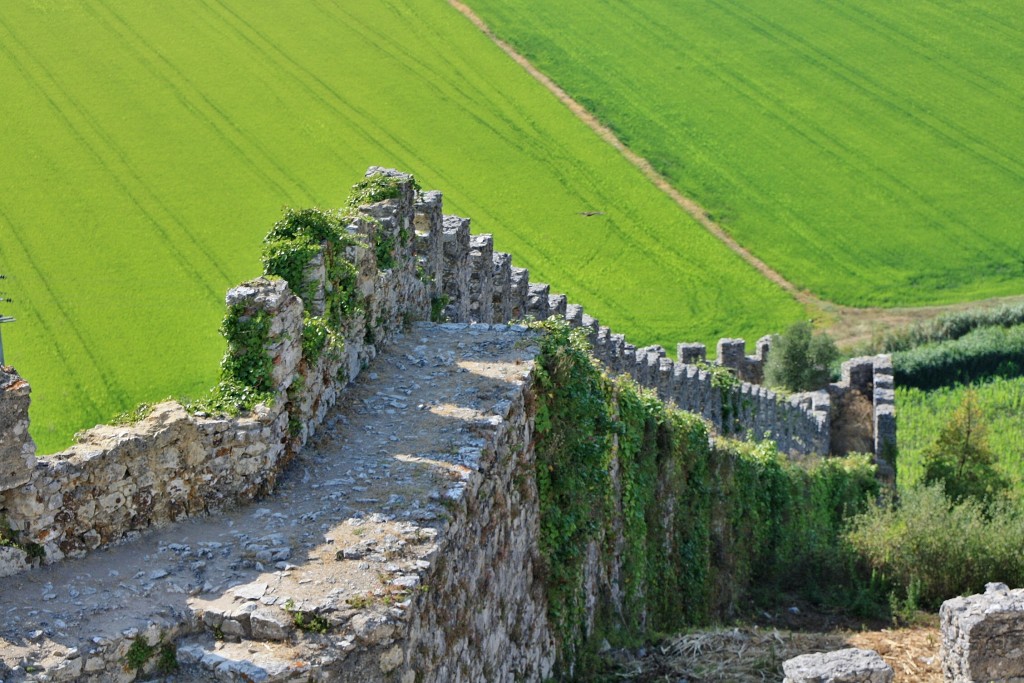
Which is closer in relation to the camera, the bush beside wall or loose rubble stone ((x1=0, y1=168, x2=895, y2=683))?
loose rubble stone ((x1=0, y1=168, x2=895, y2=683))

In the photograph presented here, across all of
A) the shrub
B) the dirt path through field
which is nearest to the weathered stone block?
the shrub

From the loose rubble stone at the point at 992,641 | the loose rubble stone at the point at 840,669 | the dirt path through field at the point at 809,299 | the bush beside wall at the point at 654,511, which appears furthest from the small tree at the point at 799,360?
the loose rubble stone at the point at 840,669

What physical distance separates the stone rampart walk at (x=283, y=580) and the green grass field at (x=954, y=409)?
956 inches

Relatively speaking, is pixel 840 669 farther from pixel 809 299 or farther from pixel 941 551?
pixel 809 299

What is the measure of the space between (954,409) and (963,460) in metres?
6.32

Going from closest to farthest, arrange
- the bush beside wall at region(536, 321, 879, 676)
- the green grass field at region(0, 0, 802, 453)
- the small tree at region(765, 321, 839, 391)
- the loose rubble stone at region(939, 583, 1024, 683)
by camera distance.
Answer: the loose rubble stone at region(939, 583, 1024, 683) < the bush beside wall at region(536, 321, 879, 676) < the green grass field at region(0, 0, 802, 453) < the small tree at region(765, 321, 839, 391)

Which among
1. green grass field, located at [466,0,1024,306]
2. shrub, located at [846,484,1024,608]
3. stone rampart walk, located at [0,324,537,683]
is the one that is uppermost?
green grass field, located at [466,0,1024,306]

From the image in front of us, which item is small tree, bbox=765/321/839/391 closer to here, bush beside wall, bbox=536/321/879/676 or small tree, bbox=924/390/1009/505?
small tree, bbox=924/390/1009/505

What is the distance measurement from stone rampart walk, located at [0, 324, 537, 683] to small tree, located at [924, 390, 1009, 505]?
2032cm

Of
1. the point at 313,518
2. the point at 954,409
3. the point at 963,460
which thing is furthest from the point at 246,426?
the point at 954,409

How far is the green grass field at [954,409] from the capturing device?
35500mm

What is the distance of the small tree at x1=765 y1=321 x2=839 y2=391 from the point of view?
36000 mm

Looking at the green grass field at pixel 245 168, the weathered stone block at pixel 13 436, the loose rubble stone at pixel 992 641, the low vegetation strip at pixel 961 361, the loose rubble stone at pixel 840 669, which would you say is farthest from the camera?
the low vegetation strip at pixel 961 361

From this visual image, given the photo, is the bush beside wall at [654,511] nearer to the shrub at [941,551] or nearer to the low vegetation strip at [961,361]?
the shrub at [941,551]
